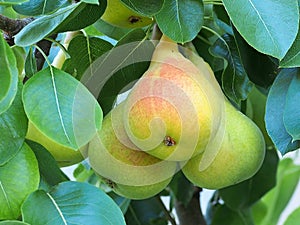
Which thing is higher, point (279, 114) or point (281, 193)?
point (279, 114)

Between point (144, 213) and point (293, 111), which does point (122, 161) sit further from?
point (144, 213)

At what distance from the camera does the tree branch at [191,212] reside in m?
1.06

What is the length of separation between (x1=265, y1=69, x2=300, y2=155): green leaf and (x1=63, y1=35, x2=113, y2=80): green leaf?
0.19m

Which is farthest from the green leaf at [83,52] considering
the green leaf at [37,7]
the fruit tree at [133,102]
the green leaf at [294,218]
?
the green leaf at [294,218]

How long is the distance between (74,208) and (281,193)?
82 centimetres

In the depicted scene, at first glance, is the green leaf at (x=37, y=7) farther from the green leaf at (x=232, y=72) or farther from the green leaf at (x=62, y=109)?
the green leaf at (x=232, y=72)

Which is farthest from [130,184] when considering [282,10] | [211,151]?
[282,10]

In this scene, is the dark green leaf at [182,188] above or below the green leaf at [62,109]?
below

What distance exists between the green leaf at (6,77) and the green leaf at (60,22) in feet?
0.33

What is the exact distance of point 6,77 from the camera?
0.45 meters

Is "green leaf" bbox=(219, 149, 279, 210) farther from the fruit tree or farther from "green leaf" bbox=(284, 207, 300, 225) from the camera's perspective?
the fruit tree

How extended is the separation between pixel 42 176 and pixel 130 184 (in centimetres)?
8

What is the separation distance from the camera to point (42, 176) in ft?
2.13

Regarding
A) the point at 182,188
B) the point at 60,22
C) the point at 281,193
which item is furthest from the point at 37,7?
the point at 281,193
